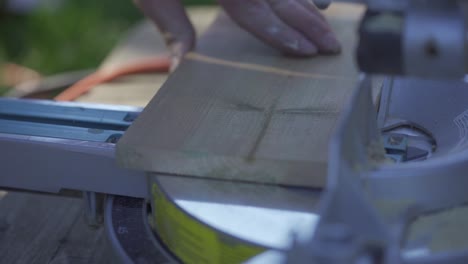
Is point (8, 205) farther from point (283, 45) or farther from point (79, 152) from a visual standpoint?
point (283, 45)

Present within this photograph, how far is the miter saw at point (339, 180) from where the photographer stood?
91 centimetres

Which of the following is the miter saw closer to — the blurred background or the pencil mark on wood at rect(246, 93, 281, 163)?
the pencil mark on wood at rect(246, 93, 281, 163)

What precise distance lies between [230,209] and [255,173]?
7 cm

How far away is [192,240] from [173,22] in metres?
0.81

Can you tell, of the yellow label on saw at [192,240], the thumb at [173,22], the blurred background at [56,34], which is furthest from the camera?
the blurred background at [56,34]

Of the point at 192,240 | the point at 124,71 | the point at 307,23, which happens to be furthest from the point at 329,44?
the point at 124,71

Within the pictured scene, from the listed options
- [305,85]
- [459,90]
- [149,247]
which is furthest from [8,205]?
[459,90]

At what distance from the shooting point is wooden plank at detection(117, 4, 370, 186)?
1.12 metres

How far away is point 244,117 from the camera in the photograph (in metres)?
1.26

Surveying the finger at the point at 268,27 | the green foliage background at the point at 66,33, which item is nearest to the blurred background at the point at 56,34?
the green foliage background at the point at 66,33

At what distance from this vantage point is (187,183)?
114cm

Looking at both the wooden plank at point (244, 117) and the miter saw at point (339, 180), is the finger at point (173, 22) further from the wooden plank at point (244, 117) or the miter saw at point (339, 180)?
the miter saw at point (339, 180)

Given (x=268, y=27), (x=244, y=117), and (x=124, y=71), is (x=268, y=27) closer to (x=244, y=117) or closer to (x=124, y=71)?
(x=244, y=117)

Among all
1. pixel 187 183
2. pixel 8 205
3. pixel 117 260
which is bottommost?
pixel 8 205
